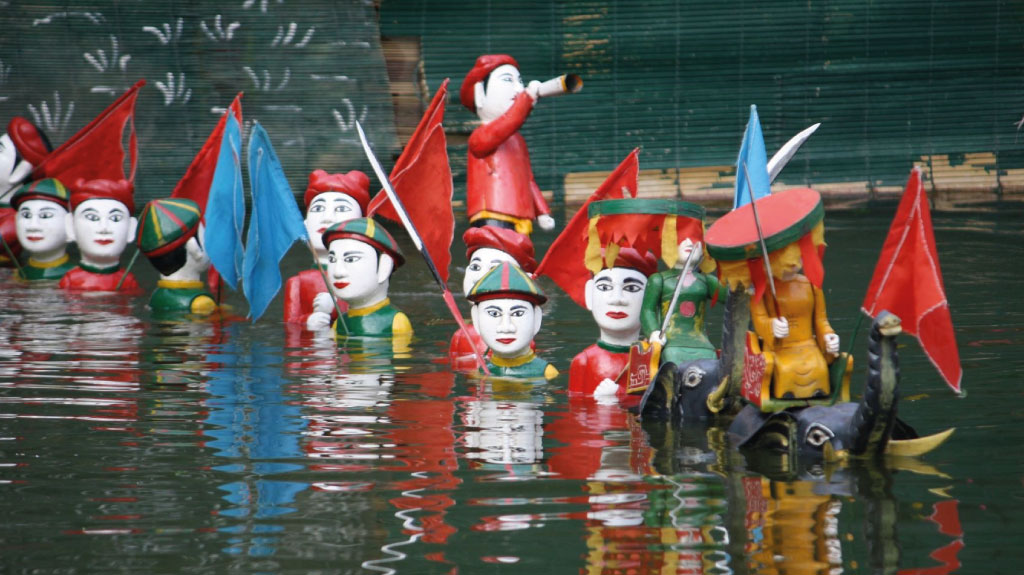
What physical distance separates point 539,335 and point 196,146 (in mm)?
6855

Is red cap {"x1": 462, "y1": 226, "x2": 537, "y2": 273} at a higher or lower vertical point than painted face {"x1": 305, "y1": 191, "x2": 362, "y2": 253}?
lower

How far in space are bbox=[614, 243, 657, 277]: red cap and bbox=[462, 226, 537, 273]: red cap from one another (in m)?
1.44

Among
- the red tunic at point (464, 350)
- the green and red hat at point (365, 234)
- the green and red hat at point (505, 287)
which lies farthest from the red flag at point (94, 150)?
the green and red hat at point (505, 287)

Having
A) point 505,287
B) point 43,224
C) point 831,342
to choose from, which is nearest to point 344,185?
point 505,287

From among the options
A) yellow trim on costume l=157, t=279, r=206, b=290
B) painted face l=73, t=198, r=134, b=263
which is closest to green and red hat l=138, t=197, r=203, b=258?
yellow trim on costume l=157, t=279, r=206, b=290

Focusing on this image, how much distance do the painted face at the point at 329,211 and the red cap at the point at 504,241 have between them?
5.49 feet

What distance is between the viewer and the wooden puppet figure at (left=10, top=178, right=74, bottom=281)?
1180 centimetres

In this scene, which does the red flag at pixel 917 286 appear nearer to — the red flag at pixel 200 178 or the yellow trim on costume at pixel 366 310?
the yellow trim on costume at pixel 366 310

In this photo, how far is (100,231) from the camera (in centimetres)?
1135

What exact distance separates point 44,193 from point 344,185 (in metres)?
3.20

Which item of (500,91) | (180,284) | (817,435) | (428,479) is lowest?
(428,479)

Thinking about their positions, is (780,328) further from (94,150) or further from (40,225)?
(94,150)

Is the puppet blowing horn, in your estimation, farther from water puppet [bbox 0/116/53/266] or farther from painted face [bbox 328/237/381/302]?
water puppet [bbox 0/116/53/266]

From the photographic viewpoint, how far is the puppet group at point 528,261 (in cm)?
581
